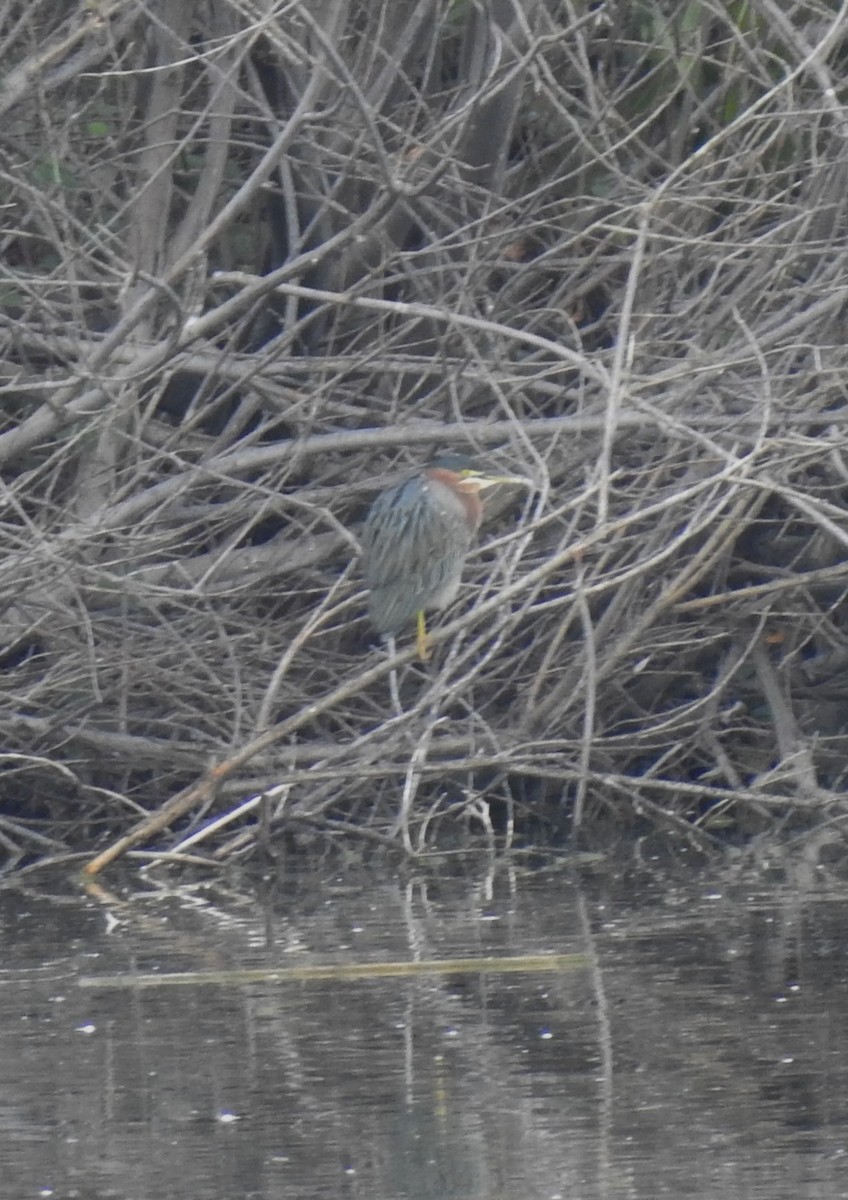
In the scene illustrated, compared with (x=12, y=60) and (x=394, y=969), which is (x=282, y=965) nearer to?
(x=394, y=969)

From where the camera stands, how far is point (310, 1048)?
4.80m

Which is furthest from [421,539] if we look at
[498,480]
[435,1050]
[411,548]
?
[435,1050]

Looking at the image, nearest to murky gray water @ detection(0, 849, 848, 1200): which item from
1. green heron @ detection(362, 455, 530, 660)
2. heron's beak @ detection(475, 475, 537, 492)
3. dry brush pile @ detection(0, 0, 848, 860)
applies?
dry brush pile @ detection(0, 0, 848, 860)

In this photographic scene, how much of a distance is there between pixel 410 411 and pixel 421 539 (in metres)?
0.86

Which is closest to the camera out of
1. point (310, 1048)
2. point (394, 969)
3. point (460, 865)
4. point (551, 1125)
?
point (551, 1125)

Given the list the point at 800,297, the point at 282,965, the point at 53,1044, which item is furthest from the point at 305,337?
the point at 53,1044

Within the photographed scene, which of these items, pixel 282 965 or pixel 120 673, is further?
pixel 120 673

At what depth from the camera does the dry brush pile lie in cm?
681

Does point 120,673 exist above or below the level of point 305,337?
below

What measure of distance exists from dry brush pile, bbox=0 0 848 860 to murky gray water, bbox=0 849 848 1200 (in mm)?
659

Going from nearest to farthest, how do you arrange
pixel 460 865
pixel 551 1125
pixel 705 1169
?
pixel 705 1169, pixel 551 1125, pixel 460 865

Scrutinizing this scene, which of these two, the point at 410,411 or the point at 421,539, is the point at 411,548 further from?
the point at 410,411

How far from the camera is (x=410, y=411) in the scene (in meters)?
7.33

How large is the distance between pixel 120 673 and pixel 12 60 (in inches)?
86.8
